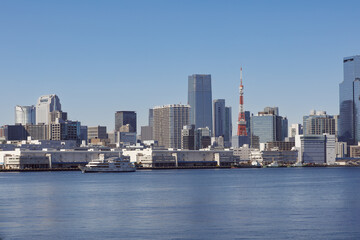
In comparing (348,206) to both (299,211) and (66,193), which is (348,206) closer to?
(299,211)

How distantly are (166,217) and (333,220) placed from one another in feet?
52.2

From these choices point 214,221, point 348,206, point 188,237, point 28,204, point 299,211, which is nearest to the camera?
point 188,237

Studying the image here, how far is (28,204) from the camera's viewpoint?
86562mm

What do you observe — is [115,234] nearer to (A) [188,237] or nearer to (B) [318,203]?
(A) [188,237]

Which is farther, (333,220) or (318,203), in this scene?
(318,203)

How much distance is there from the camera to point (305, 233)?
58469 millimetres

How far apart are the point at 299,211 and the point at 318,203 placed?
10.0m

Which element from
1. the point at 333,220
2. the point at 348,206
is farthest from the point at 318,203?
the point at 333,220

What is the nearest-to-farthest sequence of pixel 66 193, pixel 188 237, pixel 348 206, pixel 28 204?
pixel 188 237 → pixel 348 206 → pixel 28 204 → pixel 66 193

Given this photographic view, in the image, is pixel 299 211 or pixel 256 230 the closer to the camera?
pixel 256 230

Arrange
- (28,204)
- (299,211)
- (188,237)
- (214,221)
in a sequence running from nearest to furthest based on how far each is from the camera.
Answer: (188,237), (214,221), (299,211), (28,204)

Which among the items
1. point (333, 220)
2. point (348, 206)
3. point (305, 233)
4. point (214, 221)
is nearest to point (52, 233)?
point (214, 221)

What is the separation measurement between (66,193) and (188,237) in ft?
179

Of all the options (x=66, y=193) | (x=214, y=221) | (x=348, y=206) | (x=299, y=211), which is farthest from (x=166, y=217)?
(x=66, y=193)
